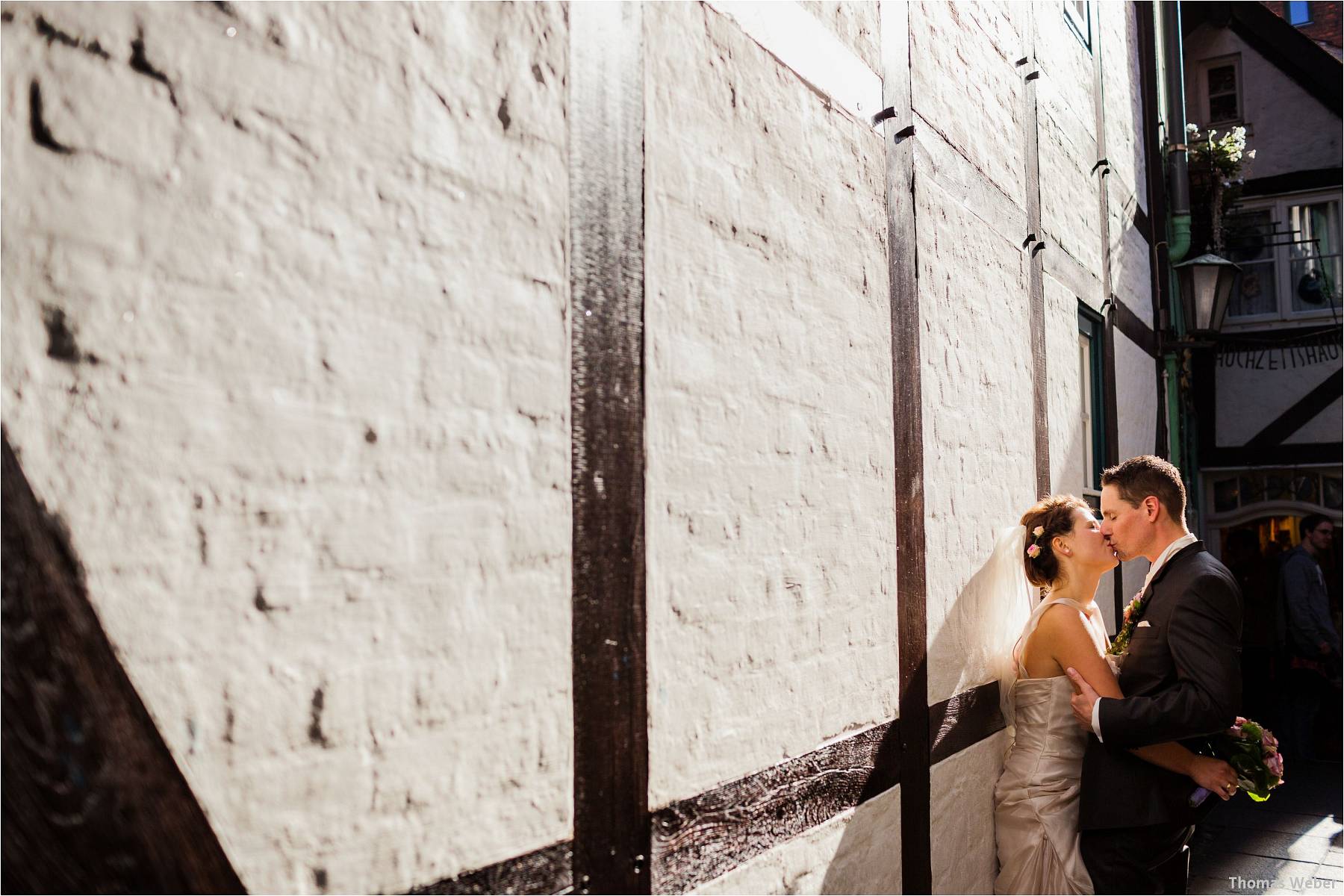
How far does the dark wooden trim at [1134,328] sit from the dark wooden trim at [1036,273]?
6.07ft

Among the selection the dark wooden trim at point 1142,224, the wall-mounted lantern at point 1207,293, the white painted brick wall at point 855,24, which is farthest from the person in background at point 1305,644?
the white painted brick wall at point 855,24

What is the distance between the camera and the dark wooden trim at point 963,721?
337 centimetres

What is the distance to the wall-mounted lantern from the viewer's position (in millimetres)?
7809

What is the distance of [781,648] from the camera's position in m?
2.54

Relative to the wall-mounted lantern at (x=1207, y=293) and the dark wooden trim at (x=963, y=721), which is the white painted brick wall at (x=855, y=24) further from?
the wall-mounted lantern at (x=1207, y=293)

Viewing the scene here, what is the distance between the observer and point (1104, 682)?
3432 millimetres

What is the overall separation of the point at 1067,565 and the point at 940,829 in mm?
1126

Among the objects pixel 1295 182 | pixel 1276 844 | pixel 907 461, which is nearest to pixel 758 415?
pixel 907 461

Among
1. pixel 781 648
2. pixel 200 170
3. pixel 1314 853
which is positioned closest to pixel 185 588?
pixel 200 170

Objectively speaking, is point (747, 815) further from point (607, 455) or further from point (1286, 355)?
point (1286, 355)

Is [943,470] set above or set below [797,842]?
above

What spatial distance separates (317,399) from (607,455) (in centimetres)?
66

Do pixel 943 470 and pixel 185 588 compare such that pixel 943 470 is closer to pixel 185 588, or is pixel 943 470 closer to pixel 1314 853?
pixel 185 588

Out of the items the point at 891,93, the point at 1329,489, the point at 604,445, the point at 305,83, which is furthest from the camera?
the point at 1329,489
